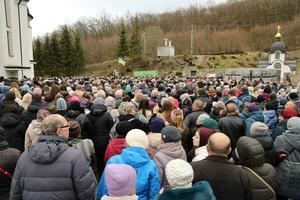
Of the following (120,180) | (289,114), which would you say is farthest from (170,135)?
(289,114)

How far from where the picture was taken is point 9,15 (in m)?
33.2

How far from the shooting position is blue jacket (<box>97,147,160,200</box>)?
13.2 ft

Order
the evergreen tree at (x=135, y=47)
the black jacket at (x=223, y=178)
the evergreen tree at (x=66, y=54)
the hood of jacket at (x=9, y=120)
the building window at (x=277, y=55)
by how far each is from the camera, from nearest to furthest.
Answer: the black jacket at (x=223, y=178)
the hood of jacket at (x=9, y=120)
the building window at (x=277, y=55)
the evergreen tree at (x=66, y=54)
the evergreen tree at (x=135, y=47)

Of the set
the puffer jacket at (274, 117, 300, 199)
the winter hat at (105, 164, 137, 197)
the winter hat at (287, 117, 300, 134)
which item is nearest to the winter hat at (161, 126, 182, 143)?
the winter hat at (105, 164, 137, 197)

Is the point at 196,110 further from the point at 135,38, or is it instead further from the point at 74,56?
the point at 135,38

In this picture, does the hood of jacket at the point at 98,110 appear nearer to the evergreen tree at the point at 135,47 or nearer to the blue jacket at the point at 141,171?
the blue jacket at the point at 141,171

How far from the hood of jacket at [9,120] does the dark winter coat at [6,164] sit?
2501mm

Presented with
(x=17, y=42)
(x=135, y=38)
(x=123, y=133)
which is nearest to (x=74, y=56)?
(x=135, y=38)

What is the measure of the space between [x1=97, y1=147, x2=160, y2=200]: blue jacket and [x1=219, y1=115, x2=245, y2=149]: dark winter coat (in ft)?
10.7

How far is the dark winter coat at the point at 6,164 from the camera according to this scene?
4133 mm

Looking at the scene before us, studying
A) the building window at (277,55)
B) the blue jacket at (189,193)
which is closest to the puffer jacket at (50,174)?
the blue jacket at (189,193)

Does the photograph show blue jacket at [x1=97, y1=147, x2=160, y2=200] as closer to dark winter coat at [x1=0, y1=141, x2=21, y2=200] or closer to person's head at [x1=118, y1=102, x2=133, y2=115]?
dark winter coat at [x1=0, y1=141, x2=21, y2=200]

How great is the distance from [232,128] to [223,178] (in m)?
3.38

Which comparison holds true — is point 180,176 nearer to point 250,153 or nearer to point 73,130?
point 250,153
